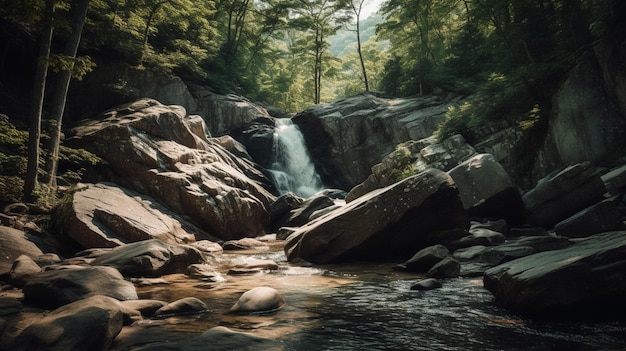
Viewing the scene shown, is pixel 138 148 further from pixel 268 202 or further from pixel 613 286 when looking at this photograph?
pixel 613 286

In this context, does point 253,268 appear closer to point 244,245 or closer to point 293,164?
point 244,245

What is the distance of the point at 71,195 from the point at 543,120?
18.7 meters

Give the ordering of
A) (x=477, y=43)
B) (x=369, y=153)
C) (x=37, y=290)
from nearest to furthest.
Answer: (x=37, y=290), (x=369, y=153), (x=477, y=43)

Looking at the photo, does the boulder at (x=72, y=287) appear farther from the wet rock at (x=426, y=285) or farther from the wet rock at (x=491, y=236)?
the wet rock at (x=491, y=236)

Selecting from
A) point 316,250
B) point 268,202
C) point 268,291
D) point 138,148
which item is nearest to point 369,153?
point 268,202

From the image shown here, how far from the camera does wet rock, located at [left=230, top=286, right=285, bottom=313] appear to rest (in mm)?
5070

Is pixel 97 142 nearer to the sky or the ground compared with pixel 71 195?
nearer to the sky

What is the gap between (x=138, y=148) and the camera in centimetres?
1390

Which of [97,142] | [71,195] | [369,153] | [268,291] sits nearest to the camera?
[268,291]

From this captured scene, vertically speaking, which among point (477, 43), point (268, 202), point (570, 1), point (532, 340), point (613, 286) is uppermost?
point (477, 43)

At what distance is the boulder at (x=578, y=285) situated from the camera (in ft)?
13.1

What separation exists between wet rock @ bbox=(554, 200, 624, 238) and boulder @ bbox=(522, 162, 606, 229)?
1419 mm

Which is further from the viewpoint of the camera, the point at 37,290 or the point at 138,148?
the point at 138,148

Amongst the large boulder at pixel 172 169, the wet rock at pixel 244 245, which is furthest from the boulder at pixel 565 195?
the large boulder at pixel 172 169
